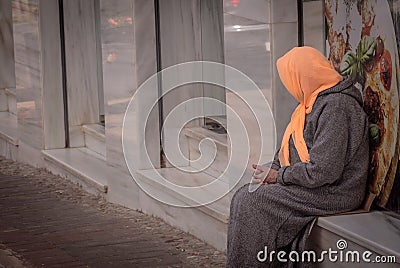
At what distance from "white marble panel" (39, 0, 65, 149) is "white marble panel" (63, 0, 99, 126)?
98 millimetres

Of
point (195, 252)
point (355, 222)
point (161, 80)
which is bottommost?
point (195, 252)

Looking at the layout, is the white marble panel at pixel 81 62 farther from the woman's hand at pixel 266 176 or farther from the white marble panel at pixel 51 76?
the woman's hand at pixel 266 176

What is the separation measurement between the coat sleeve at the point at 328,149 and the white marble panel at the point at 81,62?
210 inches

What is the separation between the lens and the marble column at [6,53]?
520 inches

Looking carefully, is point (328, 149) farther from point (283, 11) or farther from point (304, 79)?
point (283, 11)

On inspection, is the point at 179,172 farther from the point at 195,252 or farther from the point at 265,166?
the point at 265,166

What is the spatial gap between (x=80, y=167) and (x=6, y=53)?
14.5 ft

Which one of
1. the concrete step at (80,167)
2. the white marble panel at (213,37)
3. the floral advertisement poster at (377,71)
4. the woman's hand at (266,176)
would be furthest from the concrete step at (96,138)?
the floral advertisement poster at (377,71)

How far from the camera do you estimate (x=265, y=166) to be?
224 inches

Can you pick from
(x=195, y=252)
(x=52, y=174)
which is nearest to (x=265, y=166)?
(x=195, y=252)

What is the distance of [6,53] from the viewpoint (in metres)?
13.4

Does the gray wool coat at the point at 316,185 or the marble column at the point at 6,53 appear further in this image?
the marble column at the point at 6,53

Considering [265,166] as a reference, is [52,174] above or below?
below

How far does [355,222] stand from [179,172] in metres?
2.97
